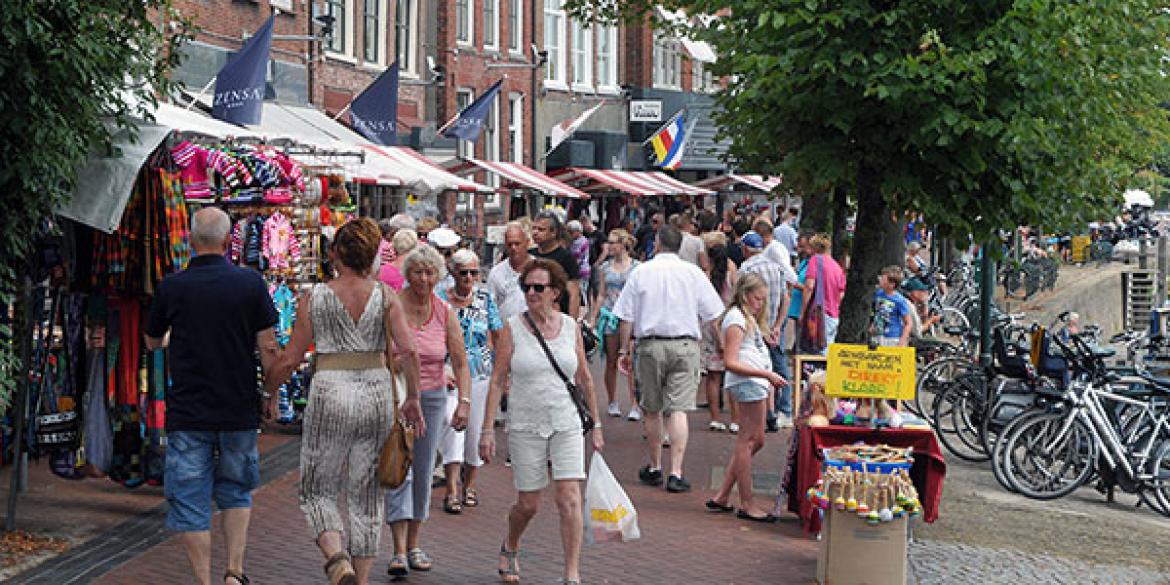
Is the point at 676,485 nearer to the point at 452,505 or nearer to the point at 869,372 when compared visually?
the point at 452,505

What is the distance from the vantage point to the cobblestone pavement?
950cm

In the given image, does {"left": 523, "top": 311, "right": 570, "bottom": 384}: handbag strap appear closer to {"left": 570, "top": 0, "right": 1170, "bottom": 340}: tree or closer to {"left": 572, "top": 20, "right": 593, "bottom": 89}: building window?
{"left": 570, "top": 0, "right": 1170, "bottom": 340}: tree

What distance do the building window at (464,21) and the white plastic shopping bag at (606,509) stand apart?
2689cm

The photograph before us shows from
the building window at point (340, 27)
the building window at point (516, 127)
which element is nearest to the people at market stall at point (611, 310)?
the building window at point (340, 27)

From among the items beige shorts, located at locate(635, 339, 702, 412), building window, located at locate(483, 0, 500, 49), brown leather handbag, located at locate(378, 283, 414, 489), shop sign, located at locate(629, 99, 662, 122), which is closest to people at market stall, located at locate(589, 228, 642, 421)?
beige shorts, located at locate(635, 339, 702, 412)

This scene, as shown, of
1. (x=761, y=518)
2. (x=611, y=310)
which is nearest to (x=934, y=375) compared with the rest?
(x=611, y=310)

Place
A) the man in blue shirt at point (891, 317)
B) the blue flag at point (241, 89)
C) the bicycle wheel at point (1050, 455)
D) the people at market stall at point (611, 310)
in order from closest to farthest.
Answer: the bicycle wheel at point (1050, 455), the people at market stall at point (611, 310), the man in blue shirt at point (891, 317), the blue flag at point (241, 89)

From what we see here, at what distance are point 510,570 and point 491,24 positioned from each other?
2905 centimetres

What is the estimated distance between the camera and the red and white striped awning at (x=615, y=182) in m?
35.8

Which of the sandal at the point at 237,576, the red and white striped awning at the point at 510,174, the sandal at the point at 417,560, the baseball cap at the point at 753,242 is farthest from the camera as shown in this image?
the red and white striped awning at the point at 510,174

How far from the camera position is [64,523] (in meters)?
9.62

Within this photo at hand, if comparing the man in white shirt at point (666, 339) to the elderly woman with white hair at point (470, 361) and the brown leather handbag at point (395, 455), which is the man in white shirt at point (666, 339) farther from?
the brown leather handbag at point (395, 455)

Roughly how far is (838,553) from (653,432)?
319cm

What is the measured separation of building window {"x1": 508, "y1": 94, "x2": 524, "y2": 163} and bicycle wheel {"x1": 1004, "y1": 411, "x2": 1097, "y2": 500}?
85.5 ft
